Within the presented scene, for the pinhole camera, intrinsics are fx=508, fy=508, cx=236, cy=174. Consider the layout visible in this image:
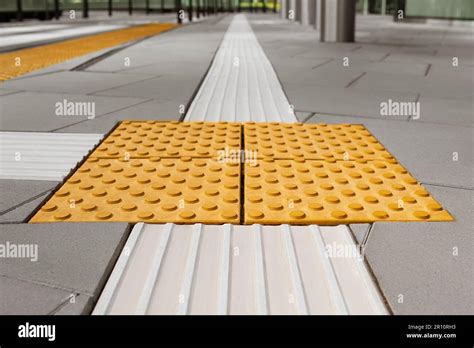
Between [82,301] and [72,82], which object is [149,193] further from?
[72,82]

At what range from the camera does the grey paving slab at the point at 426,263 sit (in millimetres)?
1088

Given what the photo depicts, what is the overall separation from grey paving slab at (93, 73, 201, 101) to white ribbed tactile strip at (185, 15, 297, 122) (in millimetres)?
119

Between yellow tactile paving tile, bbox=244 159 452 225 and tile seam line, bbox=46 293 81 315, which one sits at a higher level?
yellow tactile paving tile, bbox=244 159 452 225

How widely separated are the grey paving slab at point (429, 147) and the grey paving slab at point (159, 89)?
113 centimetres

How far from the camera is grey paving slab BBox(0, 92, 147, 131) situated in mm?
2643

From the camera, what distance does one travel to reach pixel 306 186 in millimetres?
1814

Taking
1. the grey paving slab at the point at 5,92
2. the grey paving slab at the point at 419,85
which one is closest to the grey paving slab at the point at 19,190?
the grey paving slab at the point at 5,92

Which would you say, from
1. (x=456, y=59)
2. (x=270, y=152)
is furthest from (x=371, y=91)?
(x=456, y=59)

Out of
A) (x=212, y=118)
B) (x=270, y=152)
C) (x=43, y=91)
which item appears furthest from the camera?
(x=43, y=91)

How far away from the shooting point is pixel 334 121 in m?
2.82

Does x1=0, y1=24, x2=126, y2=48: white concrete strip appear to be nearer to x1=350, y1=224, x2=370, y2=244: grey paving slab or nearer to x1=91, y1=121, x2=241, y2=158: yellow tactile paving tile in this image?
x1=91, y1=121, x2=241, y2=158: yellow tactile paving tile

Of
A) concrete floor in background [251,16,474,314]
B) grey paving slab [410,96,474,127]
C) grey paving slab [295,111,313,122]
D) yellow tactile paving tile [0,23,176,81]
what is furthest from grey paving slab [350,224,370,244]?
yellow tactile paving tile [0,23,176,81]
